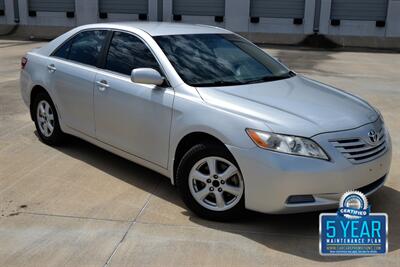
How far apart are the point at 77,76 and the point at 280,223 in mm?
2647

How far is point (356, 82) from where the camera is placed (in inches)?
451

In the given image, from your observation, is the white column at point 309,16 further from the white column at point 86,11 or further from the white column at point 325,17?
the white column at point 86,11

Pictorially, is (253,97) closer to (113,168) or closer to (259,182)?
(259,182)

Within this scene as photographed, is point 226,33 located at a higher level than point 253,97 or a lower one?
higher

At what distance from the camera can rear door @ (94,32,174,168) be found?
4426 millimetres

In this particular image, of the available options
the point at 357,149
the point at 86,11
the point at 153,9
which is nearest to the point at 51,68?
the point at 357,149

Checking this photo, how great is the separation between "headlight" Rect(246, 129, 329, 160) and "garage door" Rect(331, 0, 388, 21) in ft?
68.7

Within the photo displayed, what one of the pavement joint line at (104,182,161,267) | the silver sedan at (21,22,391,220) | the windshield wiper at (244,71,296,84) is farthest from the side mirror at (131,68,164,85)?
the pavement joint line at (104,182,161,267)

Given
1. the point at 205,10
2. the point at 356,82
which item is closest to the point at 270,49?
the point at 205,10

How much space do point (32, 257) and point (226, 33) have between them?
302 cm

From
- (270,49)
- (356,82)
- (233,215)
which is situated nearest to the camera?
(233,215)

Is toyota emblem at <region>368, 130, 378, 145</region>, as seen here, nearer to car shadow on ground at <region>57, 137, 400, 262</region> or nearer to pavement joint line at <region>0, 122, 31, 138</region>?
car shadow on ground at <region>57, 137, 400, 262</region>

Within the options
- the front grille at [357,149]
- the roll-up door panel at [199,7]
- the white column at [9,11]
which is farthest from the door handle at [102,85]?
the white column at [9,11]

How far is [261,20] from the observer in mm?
23844
